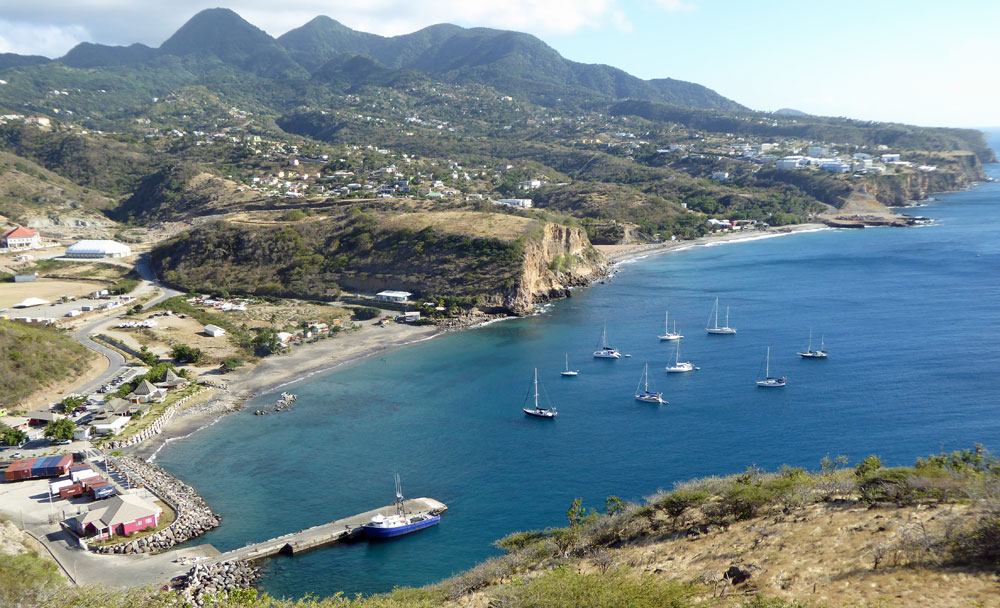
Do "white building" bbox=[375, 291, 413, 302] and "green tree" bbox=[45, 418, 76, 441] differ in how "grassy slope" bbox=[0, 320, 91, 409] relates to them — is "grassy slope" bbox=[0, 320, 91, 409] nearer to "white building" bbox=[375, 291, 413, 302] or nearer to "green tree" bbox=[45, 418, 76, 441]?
"green tree" bbox=[45, 418, 76, 441]

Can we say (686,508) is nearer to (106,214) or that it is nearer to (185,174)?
(185,174)

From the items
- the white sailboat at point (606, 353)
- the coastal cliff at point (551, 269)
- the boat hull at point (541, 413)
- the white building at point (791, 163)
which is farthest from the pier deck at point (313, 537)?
the white building at point (791, 163)

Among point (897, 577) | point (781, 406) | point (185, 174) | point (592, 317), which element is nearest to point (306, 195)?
point (185, 174)

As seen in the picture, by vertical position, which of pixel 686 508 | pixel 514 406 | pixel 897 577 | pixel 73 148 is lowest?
pixel 514 406

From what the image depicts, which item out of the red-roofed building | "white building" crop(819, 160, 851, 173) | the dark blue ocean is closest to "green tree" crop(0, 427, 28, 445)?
the dark blue ocean

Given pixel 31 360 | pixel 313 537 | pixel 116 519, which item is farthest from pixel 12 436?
pixel 313 537

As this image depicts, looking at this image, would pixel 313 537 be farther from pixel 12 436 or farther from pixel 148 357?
pixel 148 357
